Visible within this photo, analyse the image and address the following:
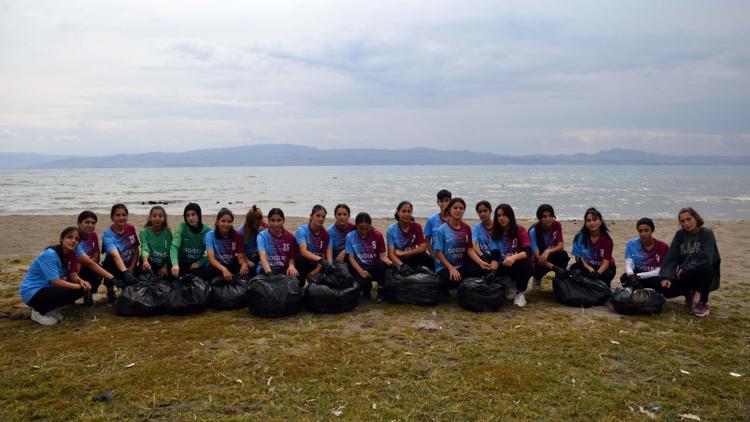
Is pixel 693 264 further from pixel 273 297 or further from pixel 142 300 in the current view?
pixel 142 300

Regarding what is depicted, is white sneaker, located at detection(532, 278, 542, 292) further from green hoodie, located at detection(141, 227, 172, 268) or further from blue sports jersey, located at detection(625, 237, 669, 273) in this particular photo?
green hoodie, located at detection(141, 227, 172, 268)

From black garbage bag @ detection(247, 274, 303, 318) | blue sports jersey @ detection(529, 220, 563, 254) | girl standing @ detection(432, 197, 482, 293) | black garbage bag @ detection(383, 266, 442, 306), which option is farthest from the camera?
blue sports jersey @ detection(529, 220, 563, 254)

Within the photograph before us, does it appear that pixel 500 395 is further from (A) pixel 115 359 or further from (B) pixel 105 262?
(B) pixel 105 262

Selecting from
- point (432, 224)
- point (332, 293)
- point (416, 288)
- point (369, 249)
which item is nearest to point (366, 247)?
point (369, 249)

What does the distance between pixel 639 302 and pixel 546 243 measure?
1.51m

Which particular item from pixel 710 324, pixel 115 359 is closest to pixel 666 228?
pixel 710 324

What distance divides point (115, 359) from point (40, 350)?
2.91 ft

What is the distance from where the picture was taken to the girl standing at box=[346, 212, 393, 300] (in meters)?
6.96

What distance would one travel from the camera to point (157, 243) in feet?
22.9

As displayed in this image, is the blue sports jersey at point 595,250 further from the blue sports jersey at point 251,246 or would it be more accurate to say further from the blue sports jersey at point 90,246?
the blue sports jersey at point 90,246

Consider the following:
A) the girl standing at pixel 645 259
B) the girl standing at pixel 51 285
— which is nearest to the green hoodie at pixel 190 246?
the girl standing at pixel 51 285

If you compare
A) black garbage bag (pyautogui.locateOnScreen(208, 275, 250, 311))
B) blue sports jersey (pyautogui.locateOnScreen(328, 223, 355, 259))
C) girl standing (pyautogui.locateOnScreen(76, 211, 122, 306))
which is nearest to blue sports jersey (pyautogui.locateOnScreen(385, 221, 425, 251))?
blue sports jersey (pyautogui.locateOnScreen(328, 223, 355, 259))

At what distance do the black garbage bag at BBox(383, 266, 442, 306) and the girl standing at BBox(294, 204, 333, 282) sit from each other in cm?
99

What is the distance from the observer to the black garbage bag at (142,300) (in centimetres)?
604
